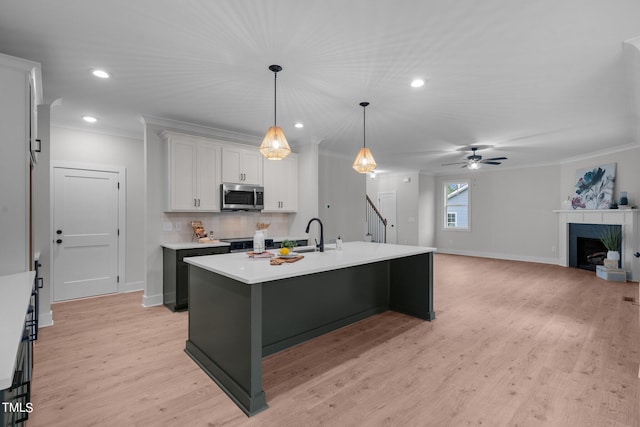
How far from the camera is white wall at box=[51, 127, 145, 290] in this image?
4.67 metres

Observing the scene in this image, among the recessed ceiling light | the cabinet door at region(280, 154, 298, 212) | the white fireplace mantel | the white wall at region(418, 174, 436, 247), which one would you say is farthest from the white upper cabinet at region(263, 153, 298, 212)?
the white fireplace mantel

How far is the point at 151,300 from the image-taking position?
4.25m

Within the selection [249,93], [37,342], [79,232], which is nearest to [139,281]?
[79,232]

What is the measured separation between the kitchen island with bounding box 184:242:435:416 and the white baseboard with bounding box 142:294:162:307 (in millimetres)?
1751

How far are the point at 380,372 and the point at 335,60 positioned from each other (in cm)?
270

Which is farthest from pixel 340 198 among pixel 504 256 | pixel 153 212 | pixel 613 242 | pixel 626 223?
pixel 626 223

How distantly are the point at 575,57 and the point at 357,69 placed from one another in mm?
1869

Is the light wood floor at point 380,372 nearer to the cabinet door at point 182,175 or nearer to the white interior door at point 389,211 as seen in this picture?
the cabinet door at point 182,175

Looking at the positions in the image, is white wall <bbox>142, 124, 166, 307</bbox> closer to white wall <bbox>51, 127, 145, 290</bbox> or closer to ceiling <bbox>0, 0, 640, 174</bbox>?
ceiling <bbox>0, 0, 640, 174</bbox>

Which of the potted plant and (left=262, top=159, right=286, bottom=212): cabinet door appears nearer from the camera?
(left=262, top=159, right=286, bottom=212): cabinet door

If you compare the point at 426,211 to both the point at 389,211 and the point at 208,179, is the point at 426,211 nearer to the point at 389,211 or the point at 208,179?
the point at 389,211

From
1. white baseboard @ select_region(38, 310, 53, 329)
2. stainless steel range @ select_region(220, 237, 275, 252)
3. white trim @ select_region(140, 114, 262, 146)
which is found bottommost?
white baseboard @ select_region(38, 310, 53, 329)

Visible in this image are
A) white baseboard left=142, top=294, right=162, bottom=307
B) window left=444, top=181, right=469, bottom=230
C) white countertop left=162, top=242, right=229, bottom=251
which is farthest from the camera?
window left=444, top=181, right=469, bottom=230

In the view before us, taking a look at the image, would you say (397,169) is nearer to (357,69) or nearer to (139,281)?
(357,69)
